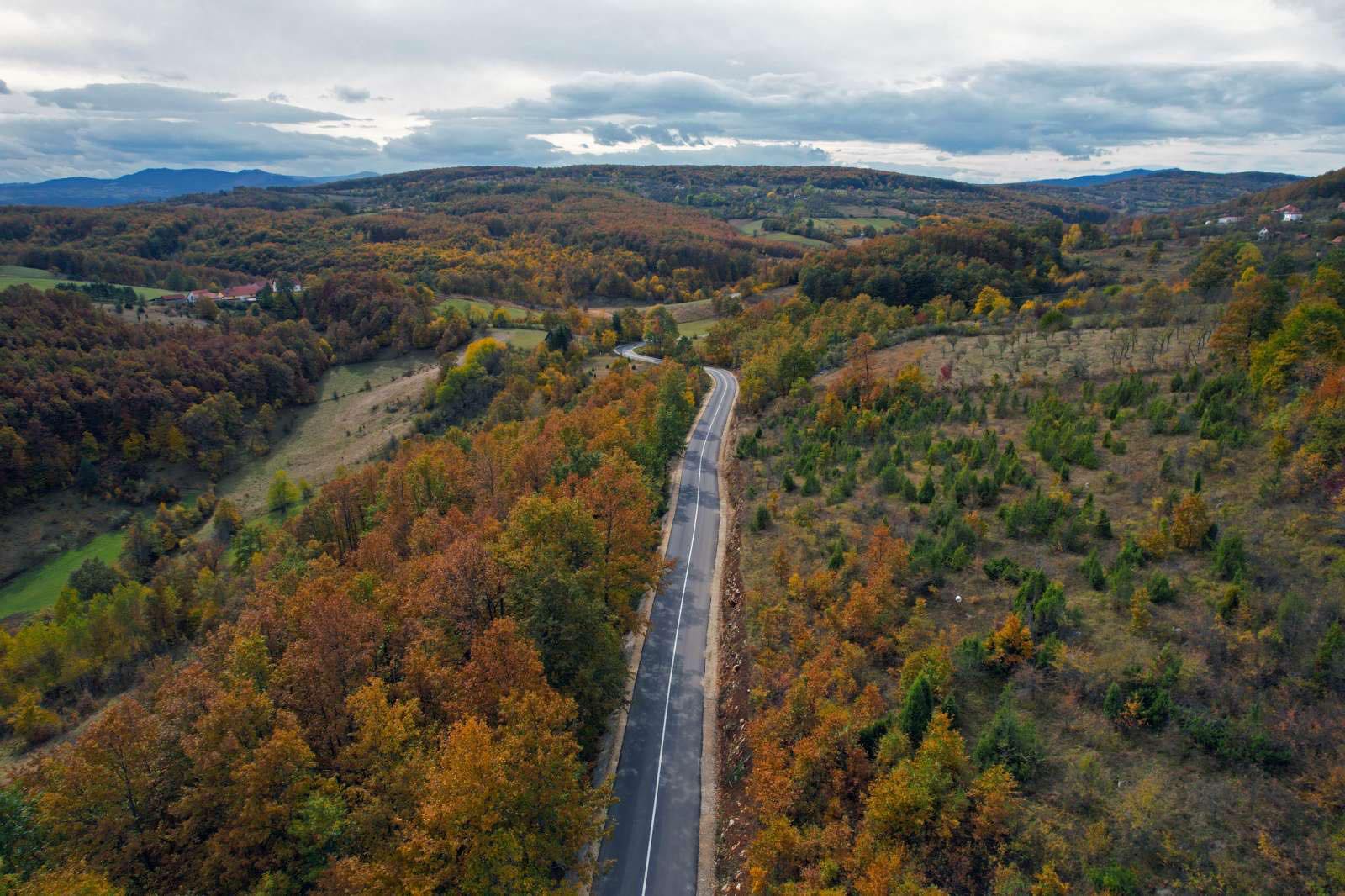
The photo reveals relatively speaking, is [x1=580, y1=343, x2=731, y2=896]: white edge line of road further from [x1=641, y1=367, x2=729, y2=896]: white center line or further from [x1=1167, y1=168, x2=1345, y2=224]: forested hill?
[x1=1167, y1=168, x2=1345, y2=224]: forested hill

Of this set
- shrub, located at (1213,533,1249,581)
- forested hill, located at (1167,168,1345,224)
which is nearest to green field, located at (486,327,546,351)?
shrub, located at (1213,533,1249,581)

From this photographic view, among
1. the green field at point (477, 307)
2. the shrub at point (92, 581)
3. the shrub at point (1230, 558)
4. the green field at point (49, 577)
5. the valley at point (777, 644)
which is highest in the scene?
the green field at point (477, 307)

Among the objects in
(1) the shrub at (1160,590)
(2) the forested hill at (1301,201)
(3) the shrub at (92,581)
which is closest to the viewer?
(1) the shrub at (1160,590)

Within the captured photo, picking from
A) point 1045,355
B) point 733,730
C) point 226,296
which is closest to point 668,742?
point 733,730

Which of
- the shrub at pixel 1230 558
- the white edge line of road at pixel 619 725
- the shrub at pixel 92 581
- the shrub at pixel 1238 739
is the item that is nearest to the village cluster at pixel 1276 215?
the shrub at pixel 1230 558

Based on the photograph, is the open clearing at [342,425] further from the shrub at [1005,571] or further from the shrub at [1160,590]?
the shrub at [1160,590]

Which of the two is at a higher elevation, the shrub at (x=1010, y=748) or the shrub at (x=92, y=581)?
the shrub at (x=1010, y=748)
